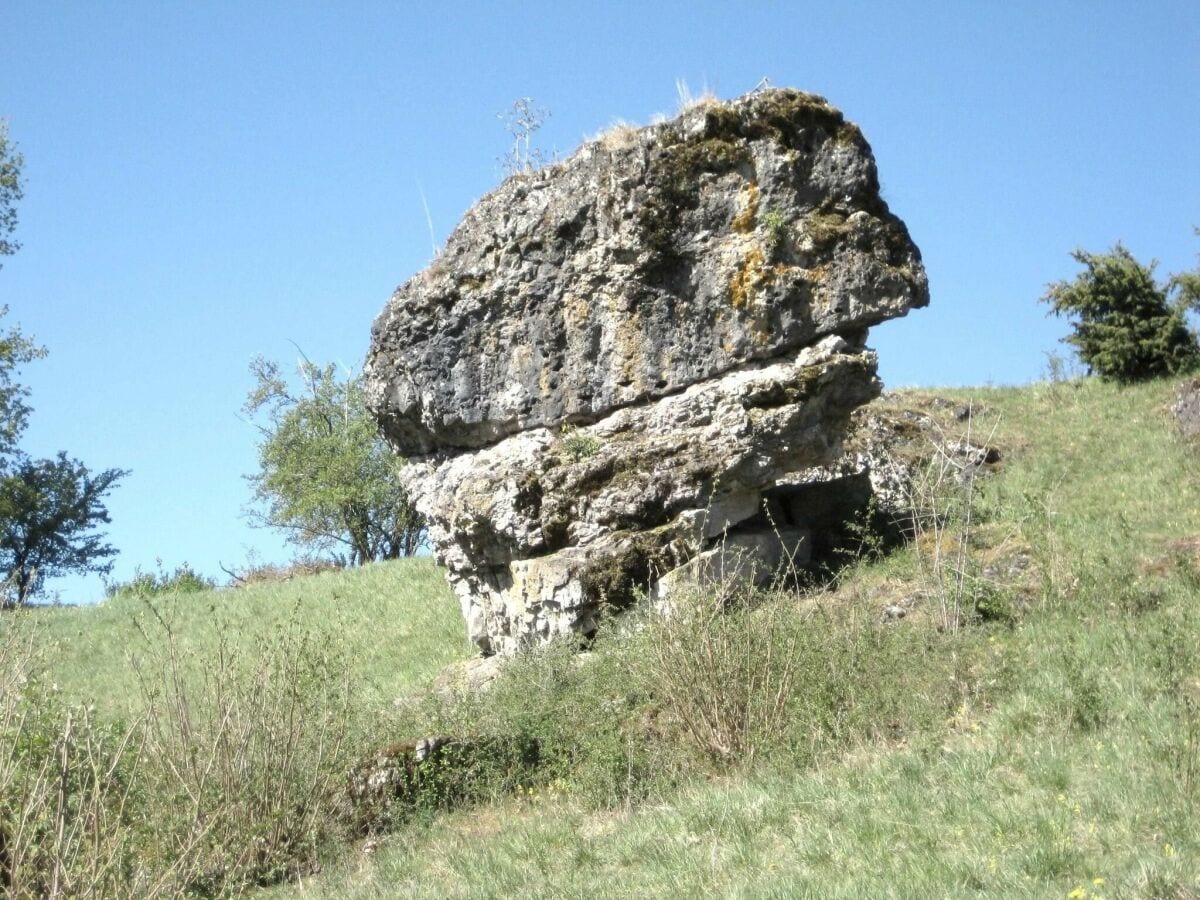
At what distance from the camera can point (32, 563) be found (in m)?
36.2

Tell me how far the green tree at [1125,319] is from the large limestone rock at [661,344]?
9.17 metres

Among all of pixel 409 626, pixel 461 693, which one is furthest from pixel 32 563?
pixel 461 693

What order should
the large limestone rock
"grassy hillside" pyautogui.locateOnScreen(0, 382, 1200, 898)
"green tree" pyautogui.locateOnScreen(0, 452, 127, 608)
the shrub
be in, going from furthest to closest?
"green tree" pyautogui.locateOnScreen(0, 452, 127, 608) → the large limestone rock → the shrub → "grassy hillside" pyautogui.locateOnScreen(0, 382, 1200, 898)

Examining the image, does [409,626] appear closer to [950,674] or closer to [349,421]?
[950,674]

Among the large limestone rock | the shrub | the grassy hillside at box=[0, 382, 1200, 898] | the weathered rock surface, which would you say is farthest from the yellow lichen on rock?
the weathered rock surface

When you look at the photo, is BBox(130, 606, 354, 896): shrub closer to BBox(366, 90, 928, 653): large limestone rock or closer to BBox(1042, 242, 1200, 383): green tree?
BBox(366, 90, 928, 653): large limestone rock

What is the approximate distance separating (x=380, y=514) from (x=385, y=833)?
104 ft

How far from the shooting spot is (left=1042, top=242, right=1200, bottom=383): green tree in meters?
20.4

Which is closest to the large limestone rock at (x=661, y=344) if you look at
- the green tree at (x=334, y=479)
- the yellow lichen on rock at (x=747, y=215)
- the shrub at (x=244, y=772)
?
the yellow lichen on rock at (x=747, y=215)

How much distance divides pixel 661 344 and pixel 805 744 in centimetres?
507

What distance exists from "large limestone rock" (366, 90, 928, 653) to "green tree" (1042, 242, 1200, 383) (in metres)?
9.17

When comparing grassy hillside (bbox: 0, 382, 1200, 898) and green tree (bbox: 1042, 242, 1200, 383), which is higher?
green tree (bbox: 1042, 242, 1200, 383)

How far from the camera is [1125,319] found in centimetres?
2067

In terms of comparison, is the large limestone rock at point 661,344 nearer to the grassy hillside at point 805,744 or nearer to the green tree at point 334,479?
the grassy hillside at point 805,744
